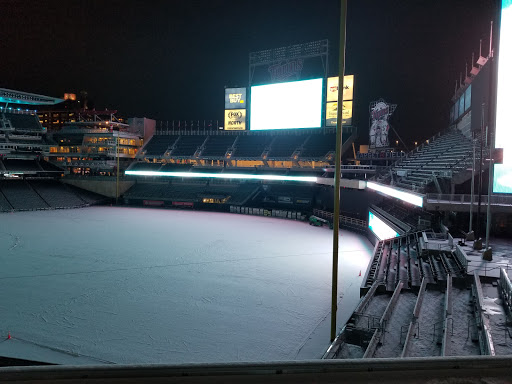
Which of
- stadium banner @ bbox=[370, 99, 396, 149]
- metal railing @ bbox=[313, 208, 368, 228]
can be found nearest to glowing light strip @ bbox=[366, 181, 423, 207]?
metal railing @ bbox=[313, 208, 368, 228]

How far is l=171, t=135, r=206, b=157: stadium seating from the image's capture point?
208 feet

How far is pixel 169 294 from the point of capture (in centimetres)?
1627

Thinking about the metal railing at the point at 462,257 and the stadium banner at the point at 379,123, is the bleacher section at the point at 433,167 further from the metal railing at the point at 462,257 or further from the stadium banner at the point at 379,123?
the metal railing at the point at 462,257

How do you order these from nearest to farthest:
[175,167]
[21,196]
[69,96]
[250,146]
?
[21,196] < [250,146] < [175,167] < [69,96]

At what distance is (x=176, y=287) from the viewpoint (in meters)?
17.3

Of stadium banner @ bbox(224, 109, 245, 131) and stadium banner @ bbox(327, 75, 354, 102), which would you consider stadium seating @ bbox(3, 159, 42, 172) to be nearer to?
stadium banner @ bbox(224, 109, 245, 131)

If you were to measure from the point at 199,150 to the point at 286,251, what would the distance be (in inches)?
1610

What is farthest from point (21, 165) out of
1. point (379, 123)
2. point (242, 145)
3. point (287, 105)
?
point (379, 123)

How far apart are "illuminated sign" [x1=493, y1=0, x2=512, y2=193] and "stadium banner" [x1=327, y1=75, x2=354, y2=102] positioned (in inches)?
1095

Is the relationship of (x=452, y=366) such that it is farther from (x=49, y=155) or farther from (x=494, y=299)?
(x=49, y=155)

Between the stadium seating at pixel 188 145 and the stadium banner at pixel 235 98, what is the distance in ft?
30.8

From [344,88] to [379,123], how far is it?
38.9 feet

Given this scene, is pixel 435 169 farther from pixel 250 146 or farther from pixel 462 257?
pixel 250 146

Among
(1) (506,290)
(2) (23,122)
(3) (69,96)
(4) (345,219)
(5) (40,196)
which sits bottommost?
(4) (345,219)
